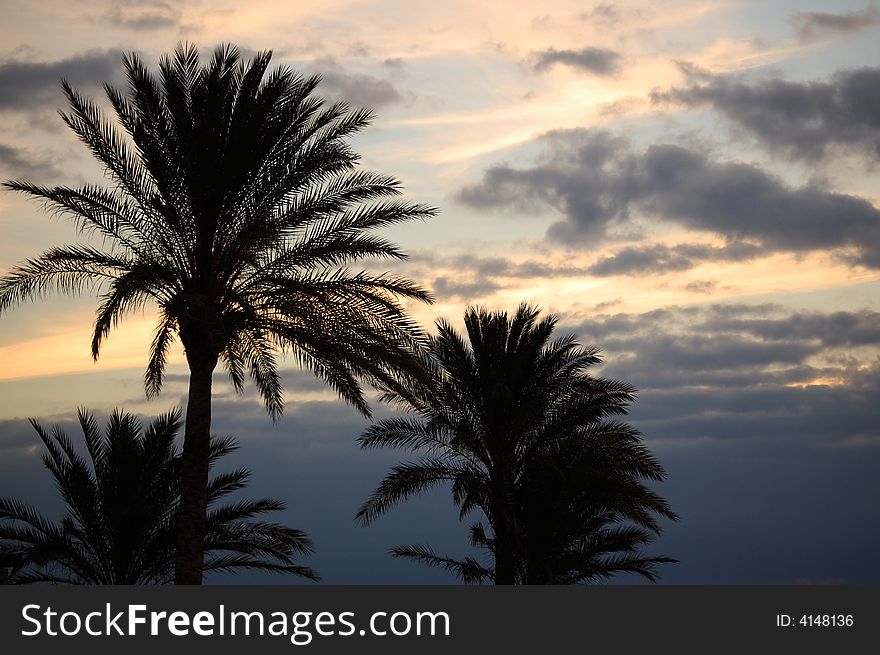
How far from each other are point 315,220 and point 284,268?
3.43 feet

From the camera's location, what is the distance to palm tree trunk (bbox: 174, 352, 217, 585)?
17.4m

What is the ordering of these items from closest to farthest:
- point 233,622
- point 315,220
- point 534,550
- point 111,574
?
point 233,622
point 315,220
point 111,574
point 534,550

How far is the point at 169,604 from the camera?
11.0 meters

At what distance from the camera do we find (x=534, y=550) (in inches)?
953

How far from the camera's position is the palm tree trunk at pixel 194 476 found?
17.4 meters

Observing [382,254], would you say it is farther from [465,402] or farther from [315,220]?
[465,402]

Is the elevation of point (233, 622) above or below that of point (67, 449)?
below

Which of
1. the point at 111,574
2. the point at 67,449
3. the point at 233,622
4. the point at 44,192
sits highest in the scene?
the point at 44,192

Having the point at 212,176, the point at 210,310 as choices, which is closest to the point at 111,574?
the point at 210,310

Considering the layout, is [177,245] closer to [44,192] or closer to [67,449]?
[44,192]

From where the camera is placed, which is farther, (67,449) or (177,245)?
(67,449)

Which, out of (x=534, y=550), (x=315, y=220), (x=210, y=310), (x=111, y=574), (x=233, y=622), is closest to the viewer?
(x=233, y=622)

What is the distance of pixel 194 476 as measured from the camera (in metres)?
17.6

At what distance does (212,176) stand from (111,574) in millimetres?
9897
